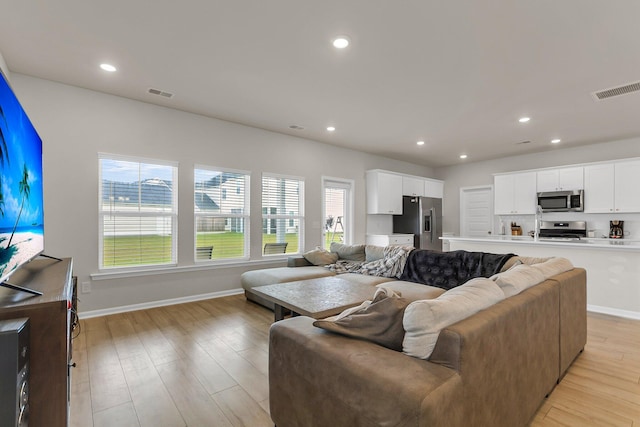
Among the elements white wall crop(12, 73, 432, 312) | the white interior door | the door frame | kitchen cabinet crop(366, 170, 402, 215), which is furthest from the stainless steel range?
white wall crop(12, 73, 432, 312)

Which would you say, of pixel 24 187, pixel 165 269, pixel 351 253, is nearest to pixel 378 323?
pixel 24 187

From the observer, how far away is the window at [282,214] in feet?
17.0

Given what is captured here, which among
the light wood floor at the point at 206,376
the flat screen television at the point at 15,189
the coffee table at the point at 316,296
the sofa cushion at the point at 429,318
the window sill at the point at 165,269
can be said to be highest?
the flat screen television at the point at 15,189

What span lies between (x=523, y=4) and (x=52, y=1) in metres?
3.25

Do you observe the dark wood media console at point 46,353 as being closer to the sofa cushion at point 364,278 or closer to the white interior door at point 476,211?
the sofa cushion at point 364,278

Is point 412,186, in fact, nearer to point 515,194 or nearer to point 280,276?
point 515,194

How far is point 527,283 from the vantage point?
1.96m

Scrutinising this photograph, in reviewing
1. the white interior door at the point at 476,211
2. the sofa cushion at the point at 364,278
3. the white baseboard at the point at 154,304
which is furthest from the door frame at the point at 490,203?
the white baseboard at the point at 154,304

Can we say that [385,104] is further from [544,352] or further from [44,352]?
[44,352]

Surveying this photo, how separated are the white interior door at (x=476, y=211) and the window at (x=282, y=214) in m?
4.60

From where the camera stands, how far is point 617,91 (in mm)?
3484

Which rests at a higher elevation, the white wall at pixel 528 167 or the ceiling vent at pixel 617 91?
the ceiling vent at pixel 617 91

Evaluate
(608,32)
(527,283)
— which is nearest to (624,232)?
(608,32)

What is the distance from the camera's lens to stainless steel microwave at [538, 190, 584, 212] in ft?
18.9
